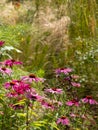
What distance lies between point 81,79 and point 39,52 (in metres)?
0.87

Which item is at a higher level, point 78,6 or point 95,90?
point 78,6

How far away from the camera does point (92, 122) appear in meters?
4.28

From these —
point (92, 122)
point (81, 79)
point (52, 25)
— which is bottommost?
point (92, 122)

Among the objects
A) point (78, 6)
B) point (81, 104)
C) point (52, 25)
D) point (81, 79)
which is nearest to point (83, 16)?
point (78, 6)

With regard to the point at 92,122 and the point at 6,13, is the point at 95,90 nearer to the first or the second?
the point at 92,122

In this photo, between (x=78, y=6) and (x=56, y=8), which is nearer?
(x=78, y=6)

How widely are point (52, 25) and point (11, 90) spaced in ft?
8.66

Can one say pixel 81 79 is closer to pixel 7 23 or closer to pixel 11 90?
pixel 11 90

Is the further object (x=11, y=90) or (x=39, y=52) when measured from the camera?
(x=39, y=52)

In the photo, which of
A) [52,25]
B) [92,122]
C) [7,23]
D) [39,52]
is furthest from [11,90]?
[7,23]

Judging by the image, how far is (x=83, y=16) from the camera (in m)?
5.37

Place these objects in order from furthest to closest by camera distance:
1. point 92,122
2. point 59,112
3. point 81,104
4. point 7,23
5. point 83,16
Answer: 1. point 7,23
2. point 83,16
3. point 92,122
4. point 81,104
5. point 59,112

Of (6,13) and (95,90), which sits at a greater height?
(6,13)

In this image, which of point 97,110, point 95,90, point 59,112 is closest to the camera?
point 59,112
